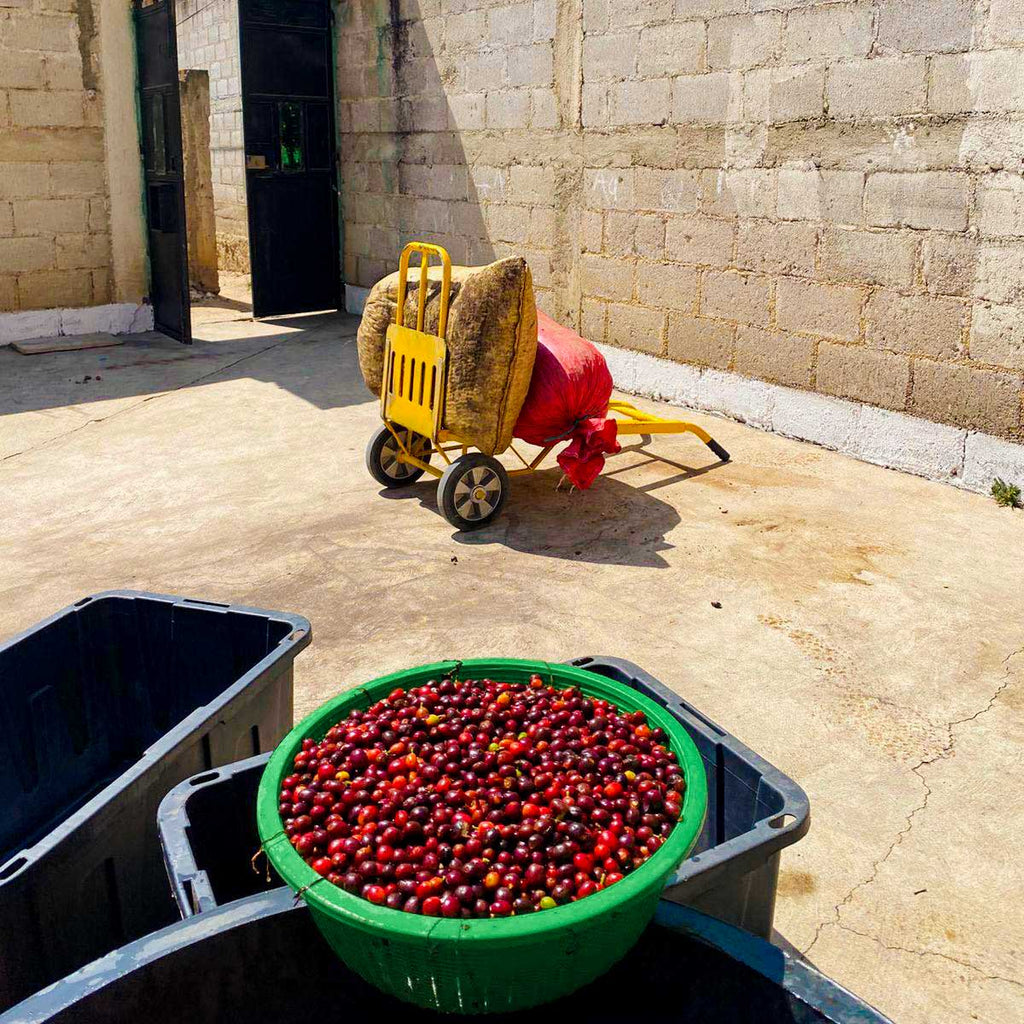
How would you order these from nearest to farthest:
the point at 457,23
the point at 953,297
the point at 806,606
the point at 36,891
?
the point at 36,891 → the point at 806,606 → the point at 953,297 → the point at 457,23

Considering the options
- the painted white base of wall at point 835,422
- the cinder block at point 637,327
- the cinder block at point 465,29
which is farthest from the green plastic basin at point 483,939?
the cinder block at point 465,29

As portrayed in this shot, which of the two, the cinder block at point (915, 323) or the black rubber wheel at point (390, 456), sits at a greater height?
the cinder block at point (915, 323)

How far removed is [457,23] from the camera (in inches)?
372

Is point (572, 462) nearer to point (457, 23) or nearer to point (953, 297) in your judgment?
point (953, 297)

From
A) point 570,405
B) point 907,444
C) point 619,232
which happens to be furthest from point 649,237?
point 570,405

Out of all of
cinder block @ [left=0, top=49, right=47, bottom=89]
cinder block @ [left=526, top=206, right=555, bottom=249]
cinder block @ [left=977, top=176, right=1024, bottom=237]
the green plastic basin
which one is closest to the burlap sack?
cinder block @ [left=977, top=176, right=1024, bottom=237]

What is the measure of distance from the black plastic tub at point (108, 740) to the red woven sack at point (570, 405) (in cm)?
269

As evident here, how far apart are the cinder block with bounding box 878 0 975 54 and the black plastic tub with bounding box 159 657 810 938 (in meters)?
4.72

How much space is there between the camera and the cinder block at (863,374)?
251 inches

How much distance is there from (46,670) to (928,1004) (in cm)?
246

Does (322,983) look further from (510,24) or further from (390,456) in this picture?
(510,24)

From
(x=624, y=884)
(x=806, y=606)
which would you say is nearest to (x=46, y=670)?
(x=624, y=884)

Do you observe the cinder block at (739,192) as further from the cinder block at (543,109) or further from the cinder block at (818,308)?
the cinder block at (543,109)

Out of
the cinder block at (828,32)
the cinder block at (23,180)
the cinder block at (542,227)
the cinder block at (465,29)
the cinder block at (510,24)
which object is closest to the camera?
the cinder block at (828,32)
